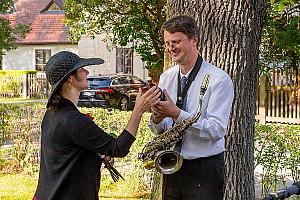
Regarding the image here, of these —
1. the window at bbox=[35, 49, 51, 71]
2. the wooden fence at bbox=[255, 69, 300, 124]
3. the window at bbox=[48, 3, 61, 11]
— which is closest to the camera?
the wooden fence at bbox=[255, 69, 300, 124]

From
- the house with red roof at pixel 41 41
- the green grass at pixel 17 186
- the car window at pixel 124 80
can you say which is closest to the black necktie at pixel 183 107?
the green grass at pixel 17 186

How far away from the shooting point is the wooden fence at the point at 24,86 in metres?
30.9

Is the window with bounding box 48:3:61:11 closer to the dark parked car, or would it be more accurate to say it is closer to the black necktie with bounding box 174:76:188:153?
the dark parked car

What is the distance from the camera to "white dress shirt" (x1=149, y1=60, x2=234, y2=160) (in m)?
3.49

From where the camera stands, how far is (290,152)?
7.50 metres

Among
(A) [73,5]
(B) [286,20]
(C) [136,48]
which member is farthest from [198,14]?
(A) [73,5]

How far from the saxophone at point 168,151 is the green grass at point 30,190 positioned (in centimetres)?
457

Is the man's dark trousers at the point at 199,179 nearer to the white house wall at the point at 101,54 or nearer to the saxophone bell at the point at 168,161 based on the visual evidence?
the saxophone bell at the point at 168,161

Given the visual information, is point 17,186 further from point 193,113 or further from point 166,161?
point 193,113

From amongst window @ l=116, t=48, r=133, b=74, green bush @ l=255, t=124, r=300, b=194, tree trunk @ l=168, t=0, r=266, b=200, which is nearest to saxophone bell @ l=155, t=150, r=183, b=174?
tree trunk @ l=168, t=0, r=266, b=200

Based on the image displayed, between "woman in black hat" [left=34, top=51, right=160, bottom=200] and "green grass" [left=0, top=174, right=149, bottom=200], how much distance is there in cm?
456

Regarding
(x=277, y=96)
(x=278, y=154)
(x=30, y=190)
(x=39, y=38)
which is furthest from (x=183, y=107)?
(x=39, y=38)

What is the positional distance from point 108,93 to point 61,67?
19.5 m

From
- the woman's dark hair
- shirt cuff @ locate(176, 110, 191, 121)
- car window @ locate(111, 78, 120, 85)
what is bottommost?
shirt cuff @ locate(176, 110, 191, 121)
